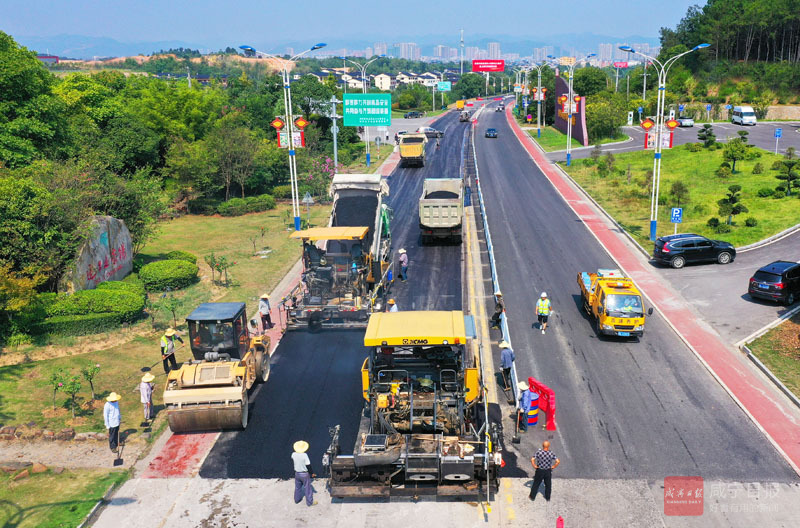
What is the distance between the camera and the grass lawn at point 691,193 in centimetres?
3753

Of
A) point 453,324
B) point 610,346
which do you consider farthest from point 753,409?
point 453,324

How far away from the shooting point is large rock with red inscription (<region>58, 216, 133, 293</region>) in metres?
24.9

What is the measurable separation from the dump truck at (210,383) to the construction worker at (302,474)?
3.44 metres

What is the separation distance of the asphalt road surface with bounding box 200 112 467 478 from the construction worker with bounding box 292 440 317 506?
1.17m

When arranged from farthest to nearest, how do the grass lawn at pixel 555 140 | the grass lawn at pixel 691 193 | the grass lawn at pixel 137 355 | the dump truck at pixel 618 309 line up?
the grass lawn at pixel 555 140 → the grass lawn at pixel 691 193 → the dump truck at pixel 618 309 → the grass lawn at pixel 137 355

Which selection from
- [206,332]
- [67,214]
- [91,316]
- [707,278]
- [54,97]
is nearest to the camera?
[206,332]

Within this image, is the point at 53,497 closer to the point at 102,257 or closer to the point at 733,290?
the point at 102,257

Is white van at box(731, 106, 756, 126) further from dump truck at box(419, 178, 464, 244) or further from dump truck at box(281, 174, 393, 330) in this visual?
dump truck at box(281, 174, 393, 330)

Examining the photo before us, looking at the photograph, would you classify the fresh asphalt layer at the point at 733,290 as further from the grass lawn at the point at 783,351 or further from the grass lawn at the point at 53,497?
the grass lawn at the point at 53,497

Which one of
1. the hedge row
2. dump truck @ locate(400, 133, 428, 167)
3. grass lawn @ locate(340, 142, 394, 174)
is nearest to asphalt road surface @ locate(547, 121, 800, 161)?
dump truck @ locate(400, 133, 428, 167)

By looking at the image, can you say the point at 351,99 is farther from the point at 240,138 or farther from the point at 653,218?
the point at 653,218

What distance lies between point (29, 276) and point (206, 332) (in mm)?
9966

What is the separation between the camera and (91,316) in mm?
23062

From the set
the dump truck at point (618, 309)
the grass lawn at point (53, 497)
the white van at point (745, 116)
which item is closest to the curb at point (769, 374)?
the dump truck at point (618, 309)
